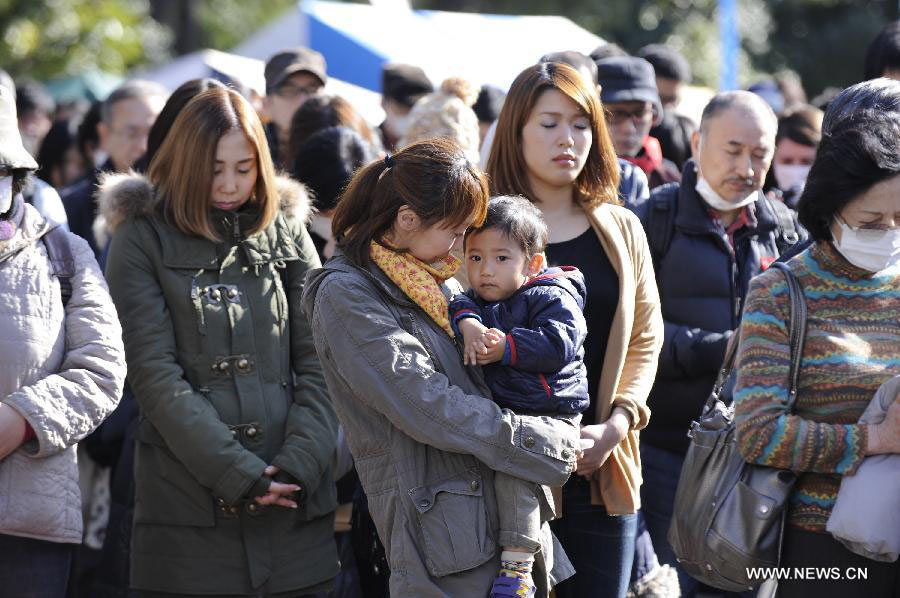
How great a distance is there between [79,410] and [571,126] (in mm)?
1899

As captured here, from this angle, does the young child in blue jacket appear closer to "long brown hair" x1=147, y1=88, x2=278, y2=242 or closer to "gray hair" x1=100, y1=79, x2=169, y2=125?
"long brown hair" x1=147, y1=88, x2=278, y2=242

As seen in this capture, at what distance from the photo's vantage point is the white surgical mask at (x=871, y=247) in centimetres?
354

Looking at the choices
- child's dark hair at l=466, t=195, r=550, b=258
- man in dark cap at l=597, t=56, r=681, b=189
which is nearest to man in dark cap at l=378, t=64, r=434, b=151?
man in dark cap at l=597, t=56, r=681, b=189

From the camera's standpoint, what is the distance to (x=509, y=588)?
3.43 m

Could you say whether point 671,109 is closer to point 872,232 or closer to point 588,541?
point 588,541

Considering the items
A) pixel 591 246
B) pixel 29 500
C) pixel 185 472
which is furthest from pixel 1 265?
pixel 591 246

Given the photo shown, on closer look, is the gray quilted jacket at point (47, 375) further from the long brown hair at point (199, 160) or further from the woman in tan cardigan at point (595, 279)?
the woman in tan cardigan at point (595, 279)

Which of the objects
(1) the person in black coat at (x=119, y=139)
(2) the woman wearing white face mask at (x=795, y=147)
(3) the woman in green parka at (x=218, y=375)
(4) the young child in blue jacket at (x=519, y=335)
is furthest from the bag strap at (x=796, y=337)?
(1) the person in black coat at (x=119, y=139)

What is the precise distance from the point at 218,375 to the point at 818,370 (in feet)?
6.98

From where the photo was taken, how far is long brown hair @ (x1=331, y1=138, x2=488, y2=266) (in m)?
3.60

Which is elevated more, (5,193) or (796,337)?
(796,337)

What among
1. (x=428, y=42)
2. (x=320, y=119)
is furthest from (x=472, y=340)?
(x=428, y=42)

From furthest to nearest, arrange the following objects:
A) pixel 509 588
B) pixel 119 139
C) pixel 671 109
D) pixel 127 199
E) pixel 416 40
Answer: pixel 416 40
pixel 671 109
pixel 119 139
pixel 127 199
pixel 509 588

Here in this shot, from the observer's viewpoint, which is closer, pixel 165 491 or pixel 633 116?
pixel 165 491
